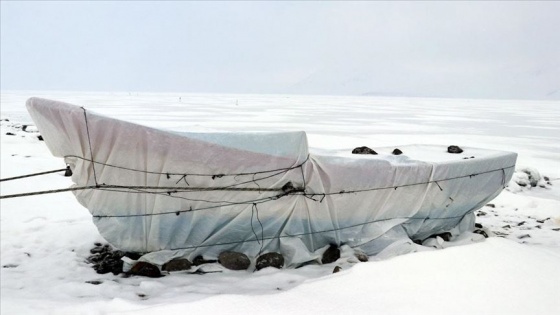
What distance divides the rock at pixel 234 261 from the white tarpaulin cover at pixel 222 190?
13 centimetres

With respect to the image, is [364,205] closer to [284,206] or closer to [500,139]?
[284,206]

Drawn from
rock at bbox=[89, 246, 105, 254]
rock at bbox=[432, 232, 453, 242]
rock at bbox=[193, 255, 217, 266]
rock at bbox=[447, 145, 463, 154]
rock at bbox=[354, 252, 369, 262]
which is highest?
rock at bbox=[447, 145, 463, 154]

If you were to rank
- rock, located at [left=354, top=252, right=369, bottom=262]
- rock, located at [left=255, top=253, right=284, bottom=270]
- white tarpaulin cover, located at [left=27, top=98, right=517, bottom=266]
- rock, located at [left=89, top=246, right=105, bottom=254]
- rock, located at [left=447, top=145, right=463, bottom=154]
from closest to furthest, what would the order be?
white tarpaulin cover, located at [left=27, top=98, right=517, bottom=266] < rock, located at [left=255, top=253, right=284, bottom=270] < rock, located at [left=354, top=252, right=369, bottom=262] < rock, located at [left=89, top=246, right=105, bottom=254] < rock, located at [left=447, top=145, right=463, bottom=154]

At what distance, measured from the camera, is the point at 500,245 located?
4.57 m

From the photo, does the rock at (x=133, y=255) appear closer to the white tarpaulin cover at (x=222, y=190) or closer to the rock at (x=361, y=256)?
the white tarpaulin cover at (x=222, y=190)

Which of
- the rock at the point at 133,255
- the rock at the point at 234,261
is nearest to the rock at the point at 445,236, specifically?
the rock at the point at 234,261

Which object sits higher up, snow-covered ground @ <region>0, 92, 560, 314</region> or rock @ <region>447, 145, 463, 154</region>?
rock @ <region>447, 145, 463, 154</region>

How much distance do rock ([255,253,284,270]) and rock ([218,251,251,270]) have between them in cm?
13

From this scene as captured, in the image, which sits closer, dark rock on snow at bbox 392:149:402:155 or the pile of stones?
the pile of stones

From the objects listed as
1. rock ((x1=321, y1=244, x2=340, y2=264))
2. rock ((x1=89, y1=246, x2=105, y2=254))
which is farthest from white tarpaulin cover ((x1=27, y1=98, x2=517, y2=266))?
rock ((x1=89, y1=246, x2=105, y2=254))

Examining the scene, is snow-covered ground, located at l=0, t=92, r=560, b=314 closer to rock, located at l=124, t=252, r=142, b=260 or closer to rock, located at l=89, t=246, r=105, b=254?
rock, located at l=89, t=246, r=105, b=254

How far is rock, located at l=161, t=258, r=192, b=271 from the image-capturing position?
Result: 15.3ft

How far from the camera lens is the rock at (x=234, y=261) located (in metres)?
4.75

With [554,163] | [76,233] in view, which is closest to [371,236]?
[76,233]
